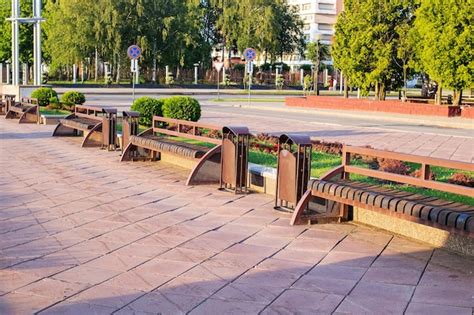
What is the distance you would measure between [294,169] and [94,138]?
833 cm

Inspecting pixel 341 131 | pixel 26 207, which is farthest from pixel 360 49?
pixel 26 207

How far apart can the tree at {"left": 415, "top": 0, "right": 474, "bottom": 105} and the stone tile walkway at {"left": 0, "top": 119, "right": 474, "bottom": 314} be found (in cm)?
2030

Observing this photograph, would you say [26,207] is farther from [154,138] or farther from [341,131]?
[341,131]

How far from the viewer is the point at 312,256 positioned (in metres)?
5.97

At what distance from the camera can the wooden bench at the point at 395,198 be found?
569 cm

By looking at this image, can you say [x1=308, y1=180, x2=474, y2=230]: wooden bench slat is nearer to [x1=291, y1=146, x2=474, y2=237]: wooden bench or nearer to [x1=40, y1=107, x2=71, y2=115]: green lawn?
[x1=291, y1=146, x2=474, y2=237]: wooden bench

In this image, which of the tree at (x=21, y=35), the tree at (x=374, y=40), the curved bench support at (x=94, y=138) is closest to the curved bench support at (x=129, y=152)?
the curved bench support at (x=94, y=138)

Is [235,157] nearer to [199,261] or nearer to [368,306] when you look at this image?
[199,261]

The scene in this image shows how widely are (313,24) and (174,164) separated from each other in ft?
340

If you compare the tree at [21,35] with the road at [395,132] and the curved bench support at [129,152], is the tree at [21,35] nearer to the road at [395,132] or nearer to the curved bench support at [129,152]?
the road at [395,132]

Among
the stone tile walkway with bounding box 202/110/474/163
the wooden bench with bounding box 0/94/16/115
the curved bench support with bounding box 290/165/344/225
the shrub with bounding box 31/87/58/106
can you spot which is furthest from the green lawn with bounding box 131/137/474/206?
the wooden bench with bounding box 0/94/16/115

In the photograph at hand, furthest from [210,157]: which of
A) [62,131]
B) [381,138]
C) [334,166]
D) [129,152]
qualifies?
[381,138]

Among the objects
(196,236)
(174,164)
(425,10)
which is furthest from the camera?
(425,10)

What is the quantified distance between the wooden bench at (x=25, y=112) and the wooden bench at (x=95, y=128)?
4455 mm
